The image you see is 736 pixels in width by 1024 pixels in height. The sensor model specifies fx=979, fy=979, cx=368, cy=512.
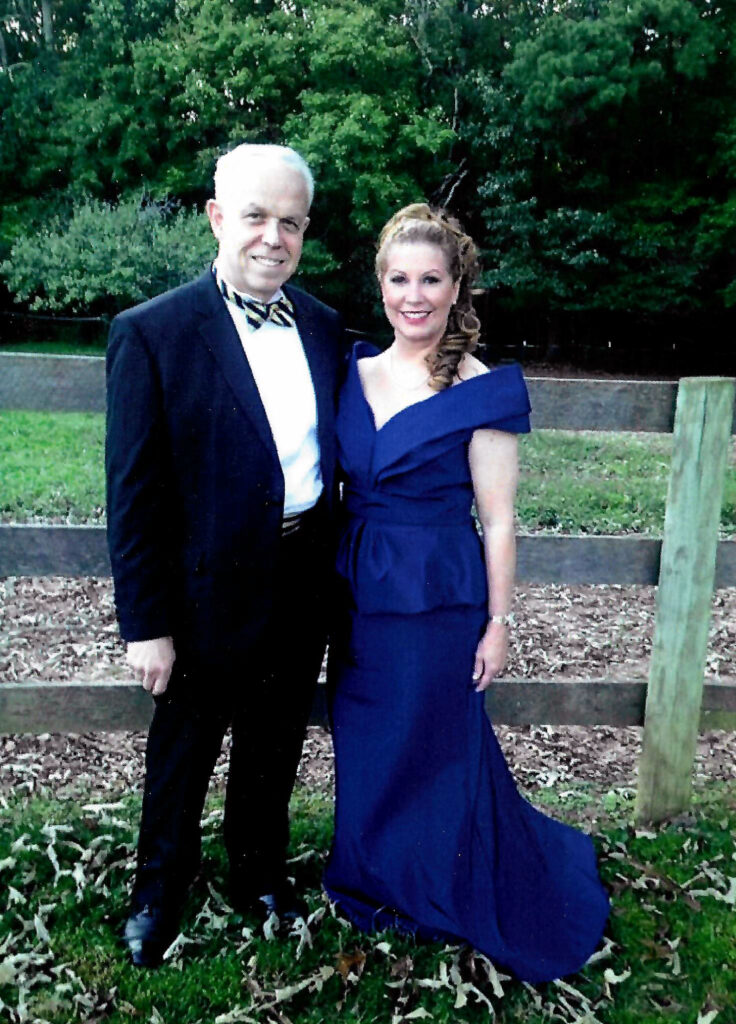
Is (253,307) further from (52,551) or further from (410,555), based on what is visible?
(52,551)

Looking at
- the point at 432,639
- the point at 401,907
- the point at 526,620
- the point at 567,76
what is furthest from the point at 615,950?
the point at 567,76

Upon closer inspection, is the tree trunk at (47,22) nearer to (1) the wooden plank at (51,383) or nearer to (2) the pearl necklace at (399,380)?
(1) the wooden plank at (51,383)

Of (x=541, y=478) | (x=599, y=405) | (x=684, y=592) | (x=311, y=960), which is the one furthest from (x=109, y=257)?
(x=311, y=960)

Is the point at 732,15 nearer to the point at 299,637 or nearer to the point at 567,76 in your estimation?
the point at 567,76

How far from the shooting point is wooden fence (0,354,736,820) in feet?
9.96

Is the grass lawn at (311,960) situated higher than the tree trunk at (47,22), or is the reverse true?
the tree trunk at (47,22)

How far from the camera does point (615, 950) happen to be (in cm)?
295

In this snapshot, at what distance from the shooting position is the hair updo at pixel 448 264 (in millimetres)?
2594

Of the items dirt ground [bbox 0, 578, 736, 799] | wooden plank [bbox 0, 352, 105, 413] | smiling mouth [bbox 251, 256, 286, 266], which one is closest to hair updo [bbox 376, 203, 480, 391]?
smiling mouth [bbox 251, 256, 286, 266]

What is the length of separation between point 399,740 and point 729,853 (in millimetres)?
1419

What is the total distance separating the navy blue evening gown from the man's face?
406mm

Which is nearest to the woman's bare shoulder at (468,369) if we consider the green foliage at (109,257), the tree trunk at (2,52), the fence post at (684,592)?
the fence post at (684,592)

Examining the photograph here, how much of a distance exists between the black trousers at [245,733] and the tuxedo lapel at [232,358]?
326mm

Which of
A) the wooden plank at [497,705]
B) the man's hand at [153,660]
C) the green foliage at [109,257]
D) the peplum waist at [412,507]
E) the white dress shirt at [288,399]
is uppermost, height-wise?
the green foliage at [109,257]
